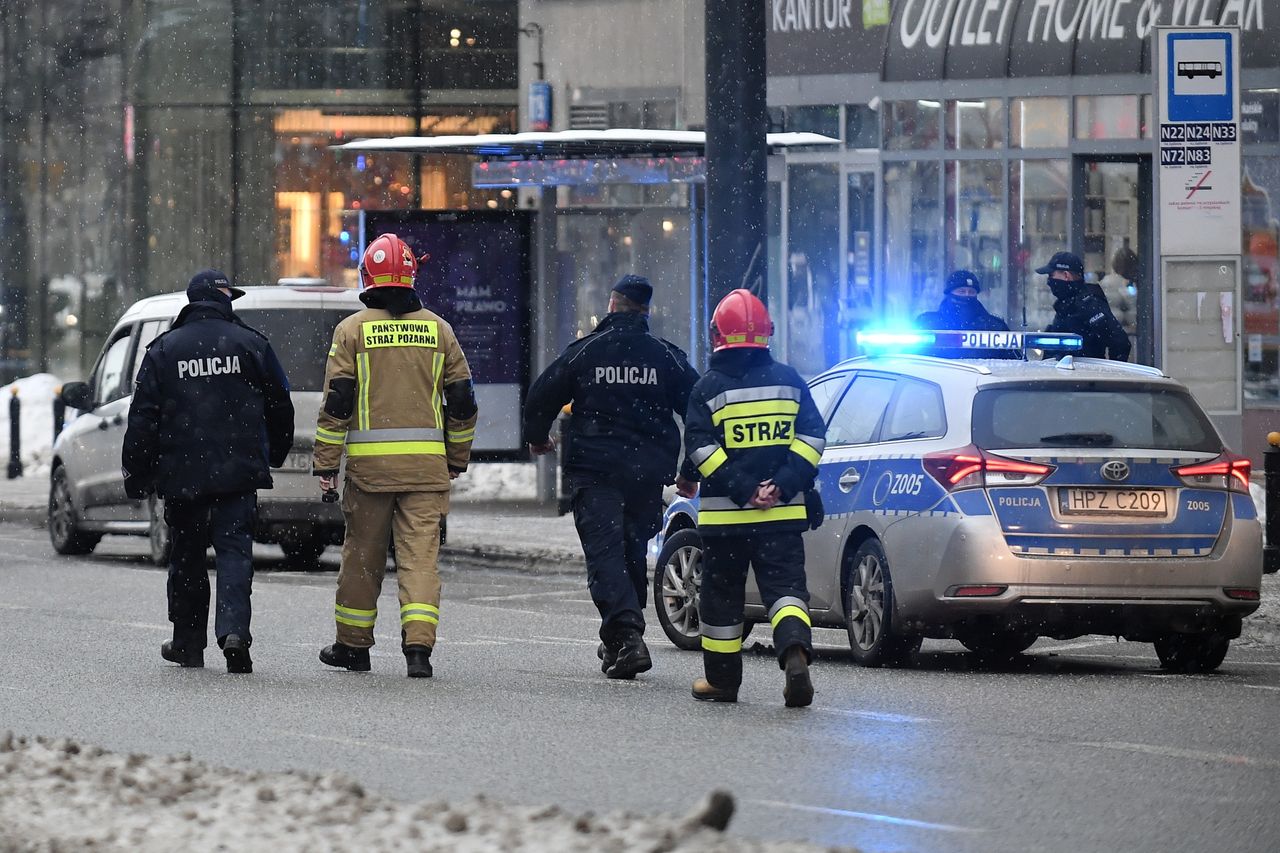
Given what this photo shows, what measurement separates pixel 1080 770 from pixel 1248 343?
56.4 feet

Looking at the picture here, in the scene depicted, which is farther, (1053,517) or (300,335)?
(300,335)

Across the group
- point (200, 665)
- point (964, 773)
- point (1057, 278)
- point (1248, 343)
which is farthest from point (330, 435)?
point (1248, 343)

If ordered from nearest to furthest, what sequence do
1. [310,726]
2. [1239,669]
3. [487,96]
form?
1. [310,726]
2. [1239,669]
3. [487,96]

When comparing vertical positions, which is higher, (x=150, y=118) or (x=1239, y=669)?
(x=150, y=118)

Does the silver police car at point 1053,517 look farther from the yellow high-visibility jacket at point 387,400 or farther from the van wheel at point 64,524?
the van wheel at point 64,524

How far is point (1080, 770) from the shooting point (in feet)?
27.6

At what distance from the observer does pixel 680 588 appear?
12922mm

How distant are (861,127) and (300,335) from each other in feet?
34.4

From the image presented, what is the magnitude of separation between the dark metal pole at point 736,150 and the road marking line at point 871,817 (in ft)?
31.5

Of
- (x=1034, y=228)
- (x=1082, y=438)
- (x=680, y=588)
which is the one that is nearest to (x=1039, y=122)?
(x=1034, y=228)

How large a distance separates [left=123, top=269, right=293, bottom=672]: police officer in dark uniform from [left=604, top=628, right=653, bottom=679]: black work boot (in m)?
1.64

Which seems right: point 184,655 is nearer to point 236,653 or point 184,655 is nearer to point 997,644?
point 236,653

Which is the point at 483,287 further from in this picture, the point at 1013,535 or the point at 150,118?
the point at 1013,535

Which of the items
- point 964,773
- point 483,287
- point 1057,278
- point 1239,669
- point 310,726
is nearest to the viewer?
point 964,773
